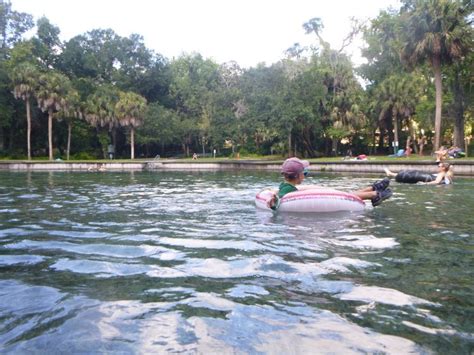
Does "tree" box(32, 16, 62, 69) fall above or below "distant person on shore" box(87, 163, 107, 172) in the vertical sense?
above

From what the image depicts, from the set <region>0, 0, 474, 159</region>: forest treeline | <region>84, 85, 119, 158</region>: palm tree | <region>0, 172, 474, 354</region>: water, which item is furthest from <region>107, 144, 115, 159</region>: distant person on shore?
<region>0, 172, 474, 354</region>: water

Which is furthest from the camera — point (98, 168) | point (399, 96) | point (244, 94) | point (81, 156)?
point (81, 156)

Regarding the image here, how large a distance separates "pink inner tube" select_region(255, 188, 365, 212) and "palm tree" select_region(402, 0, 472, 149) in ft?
92.0

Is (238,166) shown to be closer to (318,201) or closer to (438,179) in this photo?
(438,179)

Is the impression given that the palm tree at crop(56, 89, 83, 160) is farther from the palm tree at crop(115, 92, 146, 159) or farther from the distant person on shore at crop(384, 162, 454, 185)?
the distant person on shore at crop(384, 162, 454, 185)

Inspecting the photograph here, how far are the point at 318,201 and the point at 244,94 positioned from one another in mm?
44981

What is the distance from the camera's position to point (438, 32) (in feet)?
110

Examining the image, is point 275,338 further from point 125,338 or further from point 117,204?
point 117,204

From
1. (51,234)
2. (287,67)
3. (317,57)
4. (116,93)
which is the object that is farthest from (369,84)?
(51,234)

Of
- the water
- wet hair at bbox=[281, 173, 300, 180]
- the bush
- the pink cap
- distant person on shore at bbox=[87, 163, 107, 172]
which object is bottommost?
the water

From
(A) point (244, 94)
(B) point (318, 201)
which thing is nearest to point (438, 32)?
(A) point (244, 94)

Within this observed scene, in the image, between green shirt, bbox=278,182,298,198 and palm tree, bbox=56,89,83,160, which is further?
palm tree, bbox=56,89,83,160

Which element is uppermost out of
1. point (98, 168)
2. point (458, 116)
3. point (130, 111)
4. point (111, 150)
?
point (130, 111)

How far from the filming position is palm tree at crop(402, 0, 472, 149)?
33.1 metres
